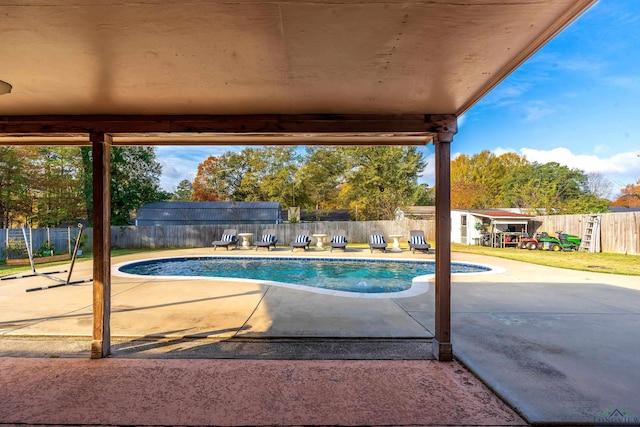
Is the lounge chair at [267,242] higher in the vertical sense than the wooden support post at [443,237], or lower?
lower

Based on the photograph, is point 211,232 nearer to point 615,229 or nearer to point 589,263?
point 589,263

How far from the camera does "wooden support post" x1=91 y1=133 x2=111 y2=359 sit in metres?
3.37

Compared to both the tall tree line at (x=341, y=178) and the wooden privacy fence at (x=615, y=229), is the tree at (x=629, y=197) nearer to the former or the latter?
the tall tree line at (x=341, y=178)

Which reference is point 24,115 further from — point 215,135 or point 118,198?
point 118,198

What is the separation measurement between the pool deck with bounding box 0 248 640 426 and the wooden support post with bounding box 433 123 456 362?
0.74 feet

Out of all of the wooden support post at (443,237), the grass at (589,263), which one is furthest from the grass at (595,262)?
the wooden support post at (443,237)

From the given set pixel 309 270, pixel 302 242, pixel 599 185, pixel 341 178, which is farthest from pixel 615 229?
pixel 599 185

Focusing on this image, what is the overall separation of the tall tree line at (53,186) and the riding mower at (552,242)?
2065 centimetres

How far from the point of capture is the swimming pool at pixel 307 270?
8.43m

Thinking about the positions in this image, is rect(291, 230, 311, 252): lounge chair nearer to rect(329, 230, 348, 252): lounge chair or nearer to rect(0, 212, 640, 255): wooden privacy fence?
rect(329, 230, 348, 252): lounge chair

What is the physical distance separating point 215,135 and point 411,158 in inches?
812

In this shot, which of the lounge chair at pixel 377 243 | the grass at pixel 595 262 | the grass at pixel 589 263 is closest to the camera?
the grass at pixel 589 263

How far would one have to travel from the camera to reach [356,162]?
2298 cm

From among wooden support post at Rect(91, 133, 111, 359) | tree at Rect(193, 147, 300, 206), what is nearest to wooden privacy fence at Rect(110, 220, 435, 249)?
tree at Rect(193, 147, 300, 206)
